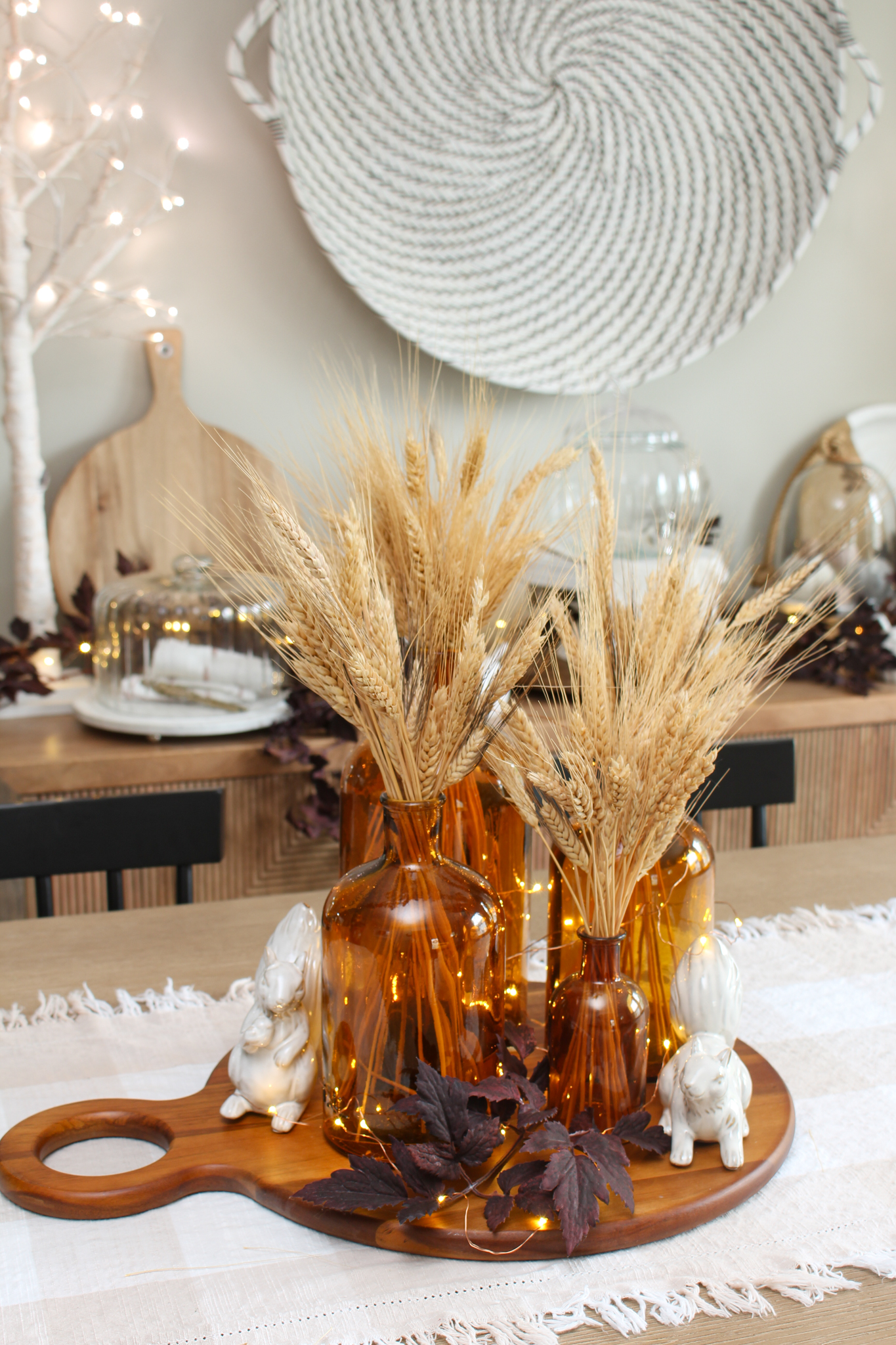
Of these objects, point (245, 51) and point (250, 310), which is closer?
point (245, 51)

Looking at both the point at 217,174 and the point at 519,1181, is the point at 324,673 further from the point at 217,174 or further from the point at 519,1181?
the point at 217,174

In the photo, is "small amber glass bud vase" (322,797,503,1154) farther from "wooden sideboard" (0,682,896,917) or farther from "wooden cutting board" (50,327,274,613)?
"wooden cutting board" (50,327,274,613)

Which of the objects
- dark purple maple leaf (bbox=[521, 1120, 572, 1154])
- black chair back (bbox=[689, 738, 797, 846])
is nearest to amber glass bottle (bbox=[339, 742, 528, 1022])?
dark purple maple leaf (bbox=[521, 1120, 572, 1154])

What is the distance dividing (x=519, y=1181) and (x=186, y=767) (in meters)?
0.96

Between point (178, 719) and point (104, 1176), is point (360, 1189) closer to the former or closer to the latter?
point (104, 1176)

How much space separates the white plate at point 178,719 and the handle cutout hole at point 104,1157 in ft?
2.77

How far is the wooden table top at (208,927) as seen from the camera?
2.57 ft

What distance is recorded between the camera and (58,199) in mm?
1519

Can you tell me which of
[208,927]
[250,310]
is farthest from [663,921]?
[250,310]

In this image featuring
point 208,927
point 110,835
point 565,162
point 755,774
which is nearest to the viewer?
point 208,927

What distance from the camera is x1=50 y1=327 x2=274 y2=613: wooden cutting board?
1648mm

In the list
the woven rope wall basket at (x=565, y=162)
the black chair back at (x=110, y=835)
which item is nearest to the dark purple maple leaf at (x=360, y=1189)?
the black chair back at (x=110, y=835)

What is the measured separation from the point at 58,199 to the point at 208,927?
113 cm

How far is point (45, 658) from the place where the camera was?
Answer: 164 cm
